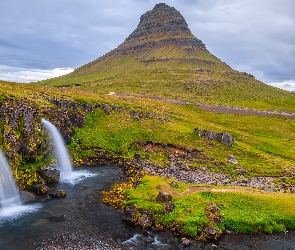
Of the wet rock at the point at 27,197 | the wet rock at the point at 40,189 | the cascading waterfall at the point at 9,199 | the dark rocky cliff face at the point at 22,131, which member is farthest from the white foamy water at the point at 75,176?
the cascading waterfall at the point at 9,199

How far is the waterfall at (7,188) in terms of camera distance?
43.9 meters

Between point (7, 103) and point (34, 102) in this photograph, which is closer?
point (7, 103)

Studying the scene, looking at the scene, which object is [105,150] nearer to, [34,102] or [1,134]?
[34,102]

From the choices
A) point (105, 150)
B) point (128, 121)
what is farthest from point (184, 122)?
point (105, 150)

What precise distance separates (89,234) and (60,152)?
94.4 ft

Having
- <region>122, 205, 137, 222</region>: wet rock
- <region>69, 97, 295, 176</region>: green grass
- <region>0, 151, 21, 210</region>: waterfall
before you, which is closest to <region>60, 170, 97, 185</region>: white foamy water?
<region>69, 97, 295, 176</region>: green grass

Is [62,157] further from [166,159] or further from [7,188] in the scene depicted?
[166,159]

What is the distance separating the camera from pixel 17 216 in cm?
4075

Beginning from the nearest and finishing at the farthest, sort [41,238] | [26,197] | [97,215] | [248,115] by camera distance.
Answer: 1. [41,238]
2. [97,215]
3. [26,197]
4. [248,115]

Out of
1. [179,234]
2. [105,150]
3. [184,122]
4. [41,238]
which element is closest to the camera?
[41,238]

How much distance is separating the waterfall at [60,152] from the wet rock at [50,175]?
13.6 feet

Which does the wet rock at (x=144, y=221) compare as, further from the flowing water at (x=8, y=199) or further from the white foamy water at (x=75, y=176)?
the white foamy water at (x=75, y=176)

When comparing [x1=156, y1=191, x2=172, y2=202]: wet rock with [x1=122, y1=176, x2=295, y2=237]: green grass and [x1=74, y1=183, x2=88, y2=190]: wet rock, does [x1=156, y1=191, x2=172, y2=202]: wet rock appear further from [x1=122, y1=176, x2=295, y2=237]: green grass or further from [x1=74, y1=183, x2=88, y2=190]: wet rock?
[x1=74, y1=183, x2=88, y2=190]: wet rock

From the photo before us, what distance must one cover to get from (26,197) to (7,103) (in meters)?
19.2
